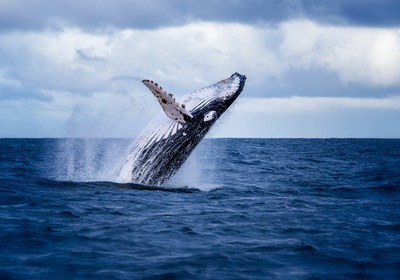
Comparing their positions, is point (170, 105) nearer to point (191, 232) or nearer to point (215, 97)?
point (215, 97)

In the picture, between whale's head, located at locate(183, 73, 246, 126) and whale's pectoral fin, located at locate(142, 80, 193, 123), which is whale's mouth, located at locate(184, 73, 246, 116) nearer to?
whale's head, located at locate(183, 73, 246, 126)

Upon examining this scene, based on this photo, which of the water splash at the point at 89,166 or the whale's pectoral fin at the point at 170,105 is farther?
the water splash at the point at 89,166

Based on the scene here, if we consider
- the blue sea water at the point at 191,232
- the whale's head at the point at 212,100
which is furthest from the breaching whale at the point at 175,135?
the blue sea water at the point at 191,232

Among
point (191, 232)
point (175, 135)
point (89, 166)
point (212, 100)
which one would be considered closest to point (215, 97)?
point (212, 100)

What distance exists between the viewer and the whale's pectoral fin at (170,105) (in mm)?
10344

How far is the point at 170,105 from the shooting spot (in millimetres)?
10852

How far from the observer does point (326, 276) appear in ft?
20.4

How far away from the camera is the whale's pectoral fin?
10.3 meters

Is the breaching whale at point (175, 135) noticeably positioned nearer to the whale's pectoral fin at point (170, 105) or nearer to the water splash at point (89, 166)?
the whale's pectoral fin at point (170, 105)

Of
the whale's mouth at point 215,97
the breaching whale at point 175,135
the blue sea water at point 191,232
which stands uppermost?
the whale's mouth at point 215,97

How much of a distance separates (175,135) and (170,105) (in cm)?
133

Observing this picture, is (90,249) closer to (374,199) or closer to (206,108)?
(206,108)

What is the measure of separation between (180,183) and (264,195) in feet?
8.00

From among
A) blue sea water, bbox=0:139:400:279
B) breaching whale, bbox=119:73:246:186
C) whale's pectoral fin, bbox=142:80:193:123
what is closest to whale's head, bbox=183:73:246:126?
breaching whale, bbox=119:73:246:186
